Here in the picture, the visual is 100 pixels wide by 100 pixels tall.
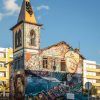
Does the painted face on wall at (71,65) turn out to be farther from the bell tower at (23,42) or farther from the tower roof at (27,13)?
the tower roof at (27,13)

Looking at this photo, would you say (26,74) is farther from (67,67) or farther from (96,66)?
(96,66)

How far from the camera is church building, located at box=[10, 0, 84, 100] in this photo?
5672 cm

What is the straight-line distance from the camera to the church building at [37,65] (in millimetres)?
56719

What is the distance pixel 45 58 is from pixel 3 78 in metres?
49.7

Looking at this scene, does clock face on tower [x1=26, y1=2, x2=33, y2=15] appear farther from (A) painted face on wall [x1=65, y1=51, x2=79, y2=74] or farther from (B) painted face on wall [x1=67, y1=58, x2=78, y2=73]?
(B) painted face on wall [x1=67, y1=58, x2=78, y2=73]

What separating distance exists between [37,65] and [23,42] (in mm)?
4321

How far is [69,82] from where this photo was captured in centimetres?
6081

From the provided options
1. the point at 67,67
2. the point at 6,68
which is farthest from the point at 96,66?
the point at 67,67

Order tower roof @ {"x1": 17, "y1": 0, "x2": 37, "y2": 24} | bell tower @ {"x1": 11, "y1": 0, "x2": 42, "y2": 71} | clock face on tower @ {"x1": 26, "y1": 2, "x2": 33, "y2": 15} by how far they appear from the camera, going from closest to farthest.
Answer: bell tower @ {"x1": 11, "y1": 0, "x2": 42, "y2": 71} < tower roof @ {"x1": 17, "y1": 0, "x2": 37, "y2": 24} < clock face on tower @ {"x1": 26, "y1": 2, "x2": 33, "y2": 15}

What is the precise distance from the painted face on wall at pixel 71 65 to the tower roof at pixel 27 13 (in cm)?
869

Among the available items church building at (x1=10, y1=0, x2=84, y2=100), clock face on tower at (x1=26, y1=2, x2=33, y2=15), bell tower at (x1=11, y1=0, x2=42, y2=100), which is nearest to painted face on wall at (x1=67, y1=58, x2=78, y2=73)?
church building at (x1=10, y1=0, x2=84, y2=100)

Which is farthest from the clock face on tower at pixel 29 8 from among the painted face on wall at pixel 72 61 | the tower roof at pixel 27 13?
the painted face on wall at pixel 72 61

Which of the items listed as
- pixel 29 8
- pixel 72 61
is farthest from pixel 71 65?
pixel 29 8

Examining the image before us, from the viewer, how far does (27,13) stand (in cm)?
6025
